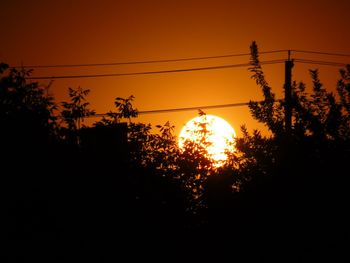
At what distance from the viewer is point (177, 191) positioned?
7715 mm

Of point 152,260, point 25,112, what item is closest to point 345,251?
point 152,260

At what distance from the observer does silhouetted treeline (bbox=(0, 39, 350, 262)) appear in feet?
16.5

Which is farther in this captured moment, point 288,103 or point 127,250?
point 127,250

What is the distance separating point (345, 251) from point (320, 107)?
1.89 metres

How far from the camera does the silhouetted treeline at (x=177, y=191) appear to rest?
5.04m

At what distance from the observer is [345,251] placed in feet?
16.4

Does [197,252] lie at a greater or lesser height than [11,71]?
lesser

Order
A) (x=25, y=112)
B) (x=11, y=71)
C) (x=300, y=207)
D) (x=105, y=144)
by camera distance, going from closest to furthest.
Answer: (x=300, y=207) < (x=105, y=144) < (x=25, y=112) < (x=11, y=71)

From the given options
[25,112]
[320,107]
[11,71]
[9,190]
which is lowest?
[9,190]

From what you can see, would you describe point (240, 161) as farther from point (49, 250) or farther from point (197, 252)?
point (49, 250)

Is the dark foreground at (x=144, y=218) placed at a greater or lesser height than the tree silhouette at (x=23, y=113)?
lesser

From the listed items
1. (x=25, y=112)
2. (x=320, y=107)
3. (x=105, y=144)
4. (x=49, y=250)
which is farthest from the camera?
(x=25, y=112)

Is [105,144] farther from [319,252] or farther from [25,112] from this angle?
[319,252]

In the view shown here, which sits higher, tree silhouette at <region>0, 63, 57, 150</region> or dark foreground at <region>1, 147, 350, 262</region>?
tree silhouette at <region>0, 63, 57, 150</region>
